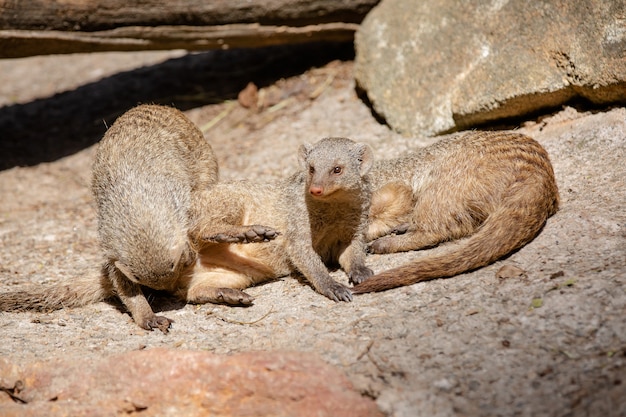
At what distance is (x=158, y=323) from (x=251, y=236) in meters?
0.67

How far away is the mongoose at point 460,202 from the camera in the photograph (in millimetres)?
3092

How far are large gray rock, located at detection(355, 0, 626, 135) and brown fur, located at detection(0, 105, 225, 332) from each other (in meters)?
1.73

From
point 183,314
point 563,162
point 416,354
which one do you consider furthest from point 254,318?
point 563,162

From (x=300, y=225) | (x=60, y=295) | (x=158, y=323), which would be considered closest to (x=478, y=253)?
(x=300, y=225)

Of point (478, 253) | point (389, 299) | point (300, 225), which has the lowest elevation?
point (389, 299)

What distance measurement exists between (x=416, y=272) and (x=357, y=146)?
0.87 meters

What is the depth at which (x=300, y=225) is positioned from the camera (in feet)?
11.8

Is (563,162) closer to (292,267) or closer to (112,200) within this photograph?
(292,267)

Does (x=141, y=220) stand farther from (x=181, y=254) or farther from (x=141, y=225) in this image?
(x=181, y=254)

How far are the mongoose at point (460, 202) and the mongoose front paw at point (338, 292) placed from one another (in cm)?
5

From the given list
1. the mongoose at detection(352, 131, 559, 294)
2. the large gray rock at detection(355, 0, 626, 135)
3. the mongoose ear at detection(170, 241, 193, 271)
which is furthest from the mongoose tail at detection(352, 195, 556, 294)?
the large gray rock at detection(355, 0, 626, 135)

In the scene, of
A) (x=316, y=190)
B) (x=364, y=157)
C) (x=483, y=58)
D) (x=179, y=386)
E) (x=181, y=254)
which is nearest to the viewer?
(x=179, y=386)

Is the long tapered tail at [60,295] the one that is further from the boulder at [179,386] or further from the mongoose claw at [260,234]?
the mongoose claw at [260,234]

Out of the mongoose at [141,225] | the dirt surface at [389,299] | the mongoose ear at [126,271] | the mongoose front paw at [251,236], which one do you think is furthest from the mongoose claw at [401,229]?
the mongoose ear at [126,271]
